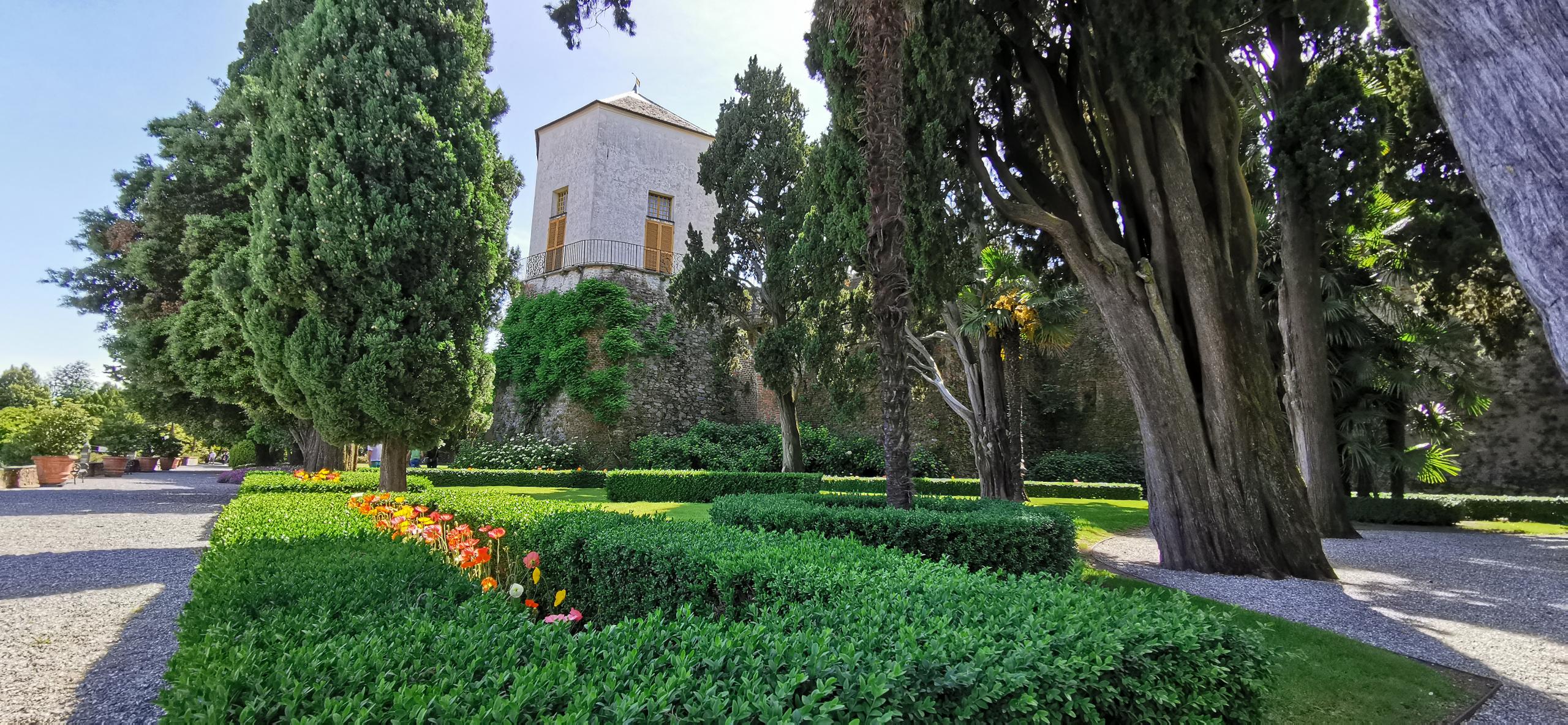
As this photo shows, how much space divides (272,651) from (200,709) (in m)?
0.34

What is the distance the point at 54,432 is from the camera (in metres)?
16.2

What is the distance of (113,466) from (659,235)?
17.9 m

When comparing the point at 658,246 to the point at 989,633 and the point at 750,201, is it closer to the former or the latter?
the point at 750,201

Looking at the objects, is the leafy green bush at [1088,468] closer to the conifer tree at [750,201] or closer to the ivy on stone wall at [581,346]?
the conifer tree at [750,201]

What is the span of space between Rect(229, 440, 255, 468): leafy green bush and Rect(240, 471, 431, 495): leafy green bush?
68.5ft

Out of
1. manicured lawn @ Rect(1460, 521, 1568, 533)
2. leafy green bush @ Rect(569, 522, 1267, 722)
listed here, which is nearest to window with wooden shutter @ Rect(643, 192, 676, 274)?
leafy green bush @ Rect(569, 522, 1267, 722)

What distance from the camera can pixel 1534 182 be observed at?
102 inches

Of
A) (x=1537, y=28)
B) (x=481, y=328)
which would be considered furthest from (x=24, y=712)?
(x=481, y=328)

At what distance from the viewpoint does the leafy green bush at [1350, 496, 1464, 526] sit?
12203 millimetres

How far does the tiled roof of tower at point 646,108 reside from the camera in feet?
69.6

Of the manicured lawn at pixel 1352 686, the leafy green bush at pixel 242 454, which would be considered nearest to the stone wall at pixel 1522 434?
the manicured lawn at pixel 1352 686

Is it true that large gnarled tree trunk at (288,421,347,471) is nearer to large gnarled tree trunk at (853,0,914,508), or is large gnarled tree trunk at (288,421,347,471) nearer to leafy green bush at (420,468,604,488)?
leafy green bush at (420,468,604,488)

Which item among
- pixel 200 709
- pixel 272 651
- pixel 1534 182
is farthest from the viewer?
pixel 1534 182

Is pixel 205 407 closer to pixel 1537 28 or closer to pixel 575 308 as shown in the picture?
pixel 575 308
